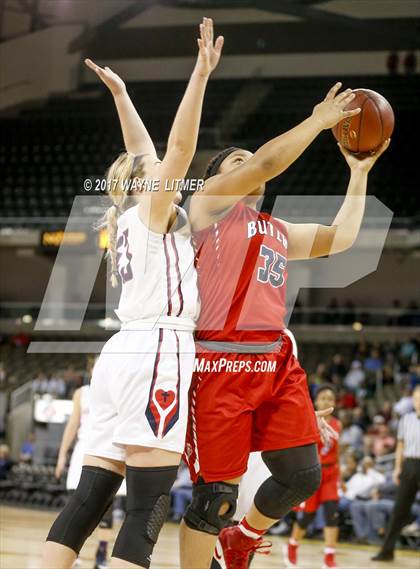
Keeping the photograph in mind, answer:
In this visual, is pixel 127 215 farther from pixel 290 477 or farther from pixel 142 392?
pixel 290 477

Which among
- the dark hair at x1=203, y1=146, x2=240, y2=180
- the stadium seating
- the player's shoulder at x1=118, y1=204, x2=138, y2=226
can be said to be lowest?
the player's shoulder at x1=118, y1=204, x2=138, y2=226

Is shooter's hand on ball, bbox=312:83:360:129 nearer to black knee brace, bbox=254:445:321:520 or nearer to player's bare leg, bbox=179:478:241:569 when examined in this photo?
black knee brace, bbox=254:445:321:520

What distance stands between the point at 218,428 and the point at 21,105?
276cm

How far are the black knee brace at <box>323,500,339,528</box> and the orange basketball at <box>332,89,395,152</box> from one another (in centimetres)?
471

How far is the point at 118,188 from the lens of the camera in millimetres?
3543

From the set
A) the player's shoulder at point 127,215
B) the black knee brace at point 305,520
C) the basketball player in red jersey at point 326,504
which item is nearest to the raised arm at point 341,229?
the player's shoulder at point 127,215

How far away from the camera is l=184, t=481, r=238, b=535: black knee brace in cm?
343

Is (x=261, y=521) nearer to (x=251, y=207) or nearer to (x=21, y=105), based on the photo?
(x=251, y=207)

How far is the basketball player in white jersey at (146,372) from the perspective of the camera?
3080mm

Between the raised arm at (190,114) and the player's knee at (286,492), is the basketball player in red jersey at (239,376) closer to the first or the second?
the player's knee at (286,492)

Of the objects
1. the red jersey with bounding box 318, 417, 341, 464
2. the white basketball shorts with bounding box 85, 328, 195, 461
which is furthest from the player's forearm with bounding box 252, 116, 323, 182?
the red jersey with bounding box 318, 417, 341, 464

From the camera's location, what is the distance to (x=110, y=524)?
6664mm

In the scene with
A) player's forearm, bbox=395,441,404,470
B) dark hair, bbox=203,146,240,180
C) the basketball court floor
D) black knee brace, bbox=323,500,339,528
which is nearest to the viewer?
dark hair, bbox=203,146,240,180

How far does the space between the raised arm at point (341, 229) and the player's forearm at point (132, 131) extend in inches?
25.9
